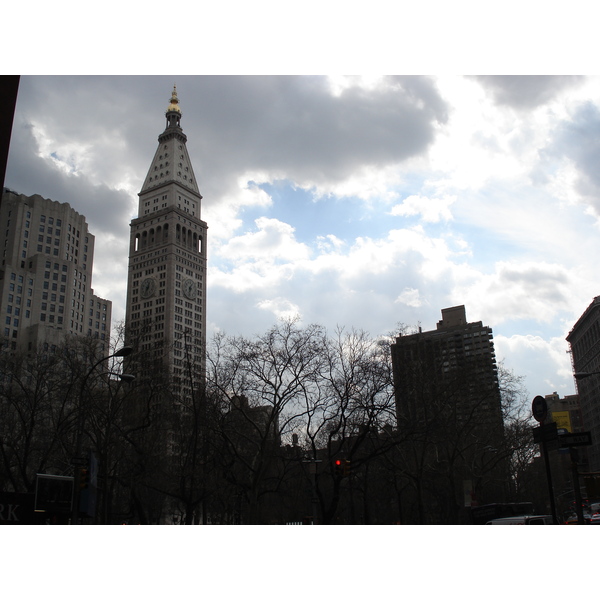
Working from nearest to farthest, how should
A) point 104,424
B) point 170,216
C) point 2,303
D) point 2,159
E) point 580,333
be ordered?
point 2,159, point 104,424, point 2,303, point 580,333, point 170,216

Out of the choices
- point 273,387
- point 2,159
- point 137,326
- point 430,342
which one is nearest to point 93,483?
point 2,159

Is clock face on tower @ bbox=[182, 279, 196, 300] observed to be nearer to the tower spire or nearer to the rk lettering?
the tower spire

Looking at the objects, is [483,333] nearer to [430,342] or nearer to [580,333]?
[430,342]

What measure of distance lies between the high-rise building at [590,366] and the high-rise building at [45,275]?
9219cm

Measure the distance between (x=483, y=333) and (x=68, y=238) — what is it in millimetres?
96760

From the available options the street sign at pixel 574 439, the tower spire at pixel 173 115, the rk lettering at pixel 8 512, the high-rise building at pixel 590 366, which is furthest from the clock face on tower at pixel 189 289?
the street sign at pixel 574 439

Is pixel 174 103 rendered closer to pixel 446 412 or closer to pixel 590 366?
pixel 590 366

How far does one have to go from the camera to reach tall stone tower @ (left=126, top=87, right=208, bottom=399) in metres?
124

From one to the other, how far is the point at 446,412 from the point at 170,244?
335 ft

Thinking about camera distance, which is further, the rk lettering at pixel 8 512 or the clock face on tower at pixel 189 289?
the clock face on tower at pixel 189 289

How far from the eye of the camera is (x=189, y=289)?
12775 centimetres

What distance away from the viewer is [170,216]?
448 feet

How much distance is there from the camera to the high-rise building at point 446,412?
34406 millimetres

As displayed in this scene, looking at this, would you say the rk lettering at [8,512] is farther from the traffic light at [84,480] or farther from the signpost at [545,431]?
the signpost at [545,431]
